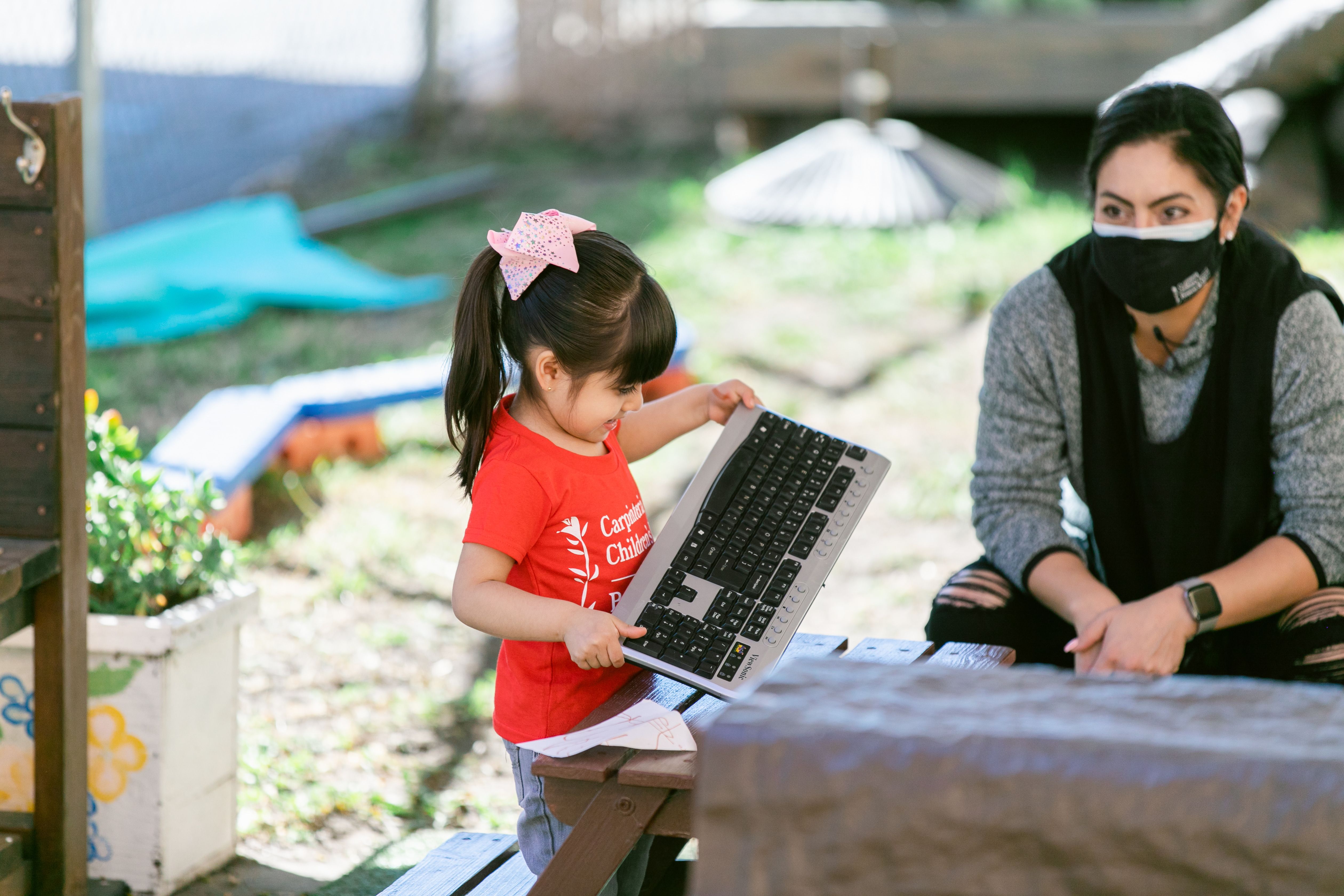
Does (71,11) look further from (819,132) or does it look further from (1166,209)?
(1166,209)

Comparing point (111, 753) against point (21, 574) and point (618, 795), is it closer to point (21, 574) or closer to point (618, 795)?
point (21, 574)

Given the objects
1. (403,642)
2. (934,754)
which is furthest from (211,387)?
(934,754)

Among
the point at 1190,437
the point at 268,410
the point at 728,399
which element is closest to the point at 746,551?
the point at 728,399

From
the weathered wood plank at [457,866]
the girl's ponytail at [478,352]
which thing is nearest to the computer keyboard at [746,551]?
the girl's ponytail at [478,352]

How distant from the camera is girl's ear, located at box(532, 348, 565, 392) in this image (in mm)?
1997

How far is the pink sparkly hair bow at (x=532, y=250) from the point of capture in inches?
78.3

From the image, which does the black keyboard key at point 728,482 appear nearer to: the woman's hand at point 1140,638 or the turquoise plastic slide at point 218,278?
the woman's hand at point 1140,638

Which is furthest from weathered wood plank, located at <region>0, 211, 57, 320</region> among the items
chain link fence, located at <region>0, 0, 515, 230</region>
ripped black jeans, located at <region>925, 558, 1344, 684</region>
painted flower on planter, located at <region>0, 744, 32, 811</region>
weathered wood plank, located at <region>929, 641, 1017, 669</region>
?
chain link fence, located at <region>0, 0, 515, 230</region>

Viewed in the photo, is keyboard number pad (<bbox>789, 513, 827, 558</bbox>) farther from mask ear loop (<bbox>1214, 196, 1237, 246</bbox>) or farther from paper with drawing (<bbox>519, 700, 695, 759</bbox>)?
mask ear loop (<bbox>1214, 196, 1237, 246</bbox>)

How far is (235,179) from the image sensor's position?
8648 millimetres

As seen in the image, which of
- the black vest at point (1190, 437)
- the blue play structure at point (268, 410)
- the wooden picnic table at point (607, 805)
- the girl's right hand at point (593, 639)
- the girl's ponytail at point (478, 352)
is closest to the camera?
the wooden picnic table at point (607, 805)

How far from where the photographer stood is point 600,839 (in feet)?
5.47

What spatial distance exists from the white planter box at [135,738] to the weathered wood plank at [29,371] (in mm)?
444

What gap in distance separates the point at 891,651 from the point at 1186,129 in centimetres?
99
